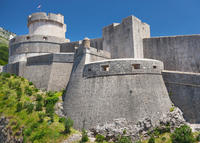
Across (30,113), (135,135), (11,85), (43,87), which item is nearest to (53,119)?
(30,113)

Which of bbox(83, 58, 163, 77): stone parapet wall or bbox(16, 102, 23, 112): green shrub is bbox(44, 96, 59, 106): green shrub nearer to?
bbox(16, 102, 23, 112): green shrub

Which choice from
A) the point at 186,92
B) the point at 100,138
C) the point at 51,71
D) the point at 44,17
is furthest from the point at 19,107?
the point at 44,17

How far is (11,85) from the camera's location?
58.5 ft

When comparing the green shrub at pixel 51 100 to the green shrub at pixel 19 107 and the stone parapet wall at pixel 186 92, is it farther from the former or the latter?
the stone parapet wall at pixel 186 92

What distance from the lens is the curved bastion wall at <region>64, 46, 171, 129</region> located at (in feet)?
40.4

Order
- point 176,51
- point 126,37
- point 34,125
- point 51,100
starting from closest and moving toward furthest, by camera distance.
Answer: point 34,125 → point 51,100 → point 176,51 → point 126,37

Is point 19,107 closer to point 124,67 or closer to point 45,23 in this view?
point 124,67

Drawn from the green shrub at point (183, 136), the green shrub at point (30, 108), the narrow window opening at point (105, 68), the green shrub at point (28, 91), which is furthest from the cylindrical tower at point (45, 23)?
the green shrub at point (183, 136)

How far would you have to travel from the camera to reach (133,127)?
1161cm

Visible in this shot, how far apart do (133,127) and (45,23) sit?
20891 mm

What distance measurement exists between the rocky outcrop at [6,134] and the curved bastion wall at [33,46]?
32.6 feet

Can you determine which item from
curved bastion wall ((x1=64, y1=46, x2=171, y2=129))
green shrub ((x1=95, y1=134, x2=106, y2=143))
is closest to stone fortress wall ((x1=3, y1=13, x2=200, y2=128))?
curved bastion wall ((x1=64, y1=46, x2=171, y2=129))

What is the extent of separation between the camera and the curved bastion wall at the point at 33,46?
21781mm

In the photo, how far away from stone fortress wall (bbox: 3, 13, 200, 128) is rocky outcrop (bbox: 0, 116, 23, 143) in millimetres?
4585
